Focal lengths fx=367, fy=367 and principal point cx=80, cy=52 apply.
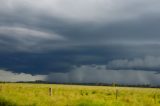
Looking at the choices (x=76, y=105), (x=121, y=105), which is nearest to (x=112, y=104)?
(x=121, y=105)

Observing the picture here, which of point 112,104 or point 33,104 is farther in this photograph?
point 33,104

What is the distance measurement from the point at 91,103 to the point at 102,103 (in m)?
0.80

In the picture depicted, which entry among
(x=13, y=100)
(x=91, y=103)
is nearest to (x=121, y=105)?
(x=91, y=103)

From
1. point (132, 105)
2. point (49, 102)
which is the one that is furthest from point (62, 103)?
point (132, 105)

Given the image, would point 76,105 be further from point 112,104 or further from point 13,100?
point 13,100

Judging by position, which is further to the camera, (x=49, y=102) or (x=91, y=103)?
(x=49, y=102)

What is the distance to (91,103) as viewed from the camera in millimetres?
24516

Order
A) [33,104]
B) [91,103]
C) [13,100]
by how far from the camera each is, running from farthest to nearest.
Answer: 1. [13,100]
2. [33,104]
3. [91,103]

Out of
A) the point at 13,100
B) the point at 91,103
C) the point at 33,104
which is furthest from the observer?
the point at 13,100

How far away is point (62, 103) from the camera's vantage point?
27.5 metres

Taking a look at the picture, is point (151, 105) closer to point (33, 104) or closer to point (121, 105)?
point (121, 105)

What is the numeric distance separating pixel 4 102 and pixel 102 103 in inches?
321

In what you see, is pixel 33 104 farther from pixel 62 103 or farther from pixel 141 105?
pixel 141 105

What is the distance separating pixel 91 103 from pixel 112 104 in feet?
5.65
